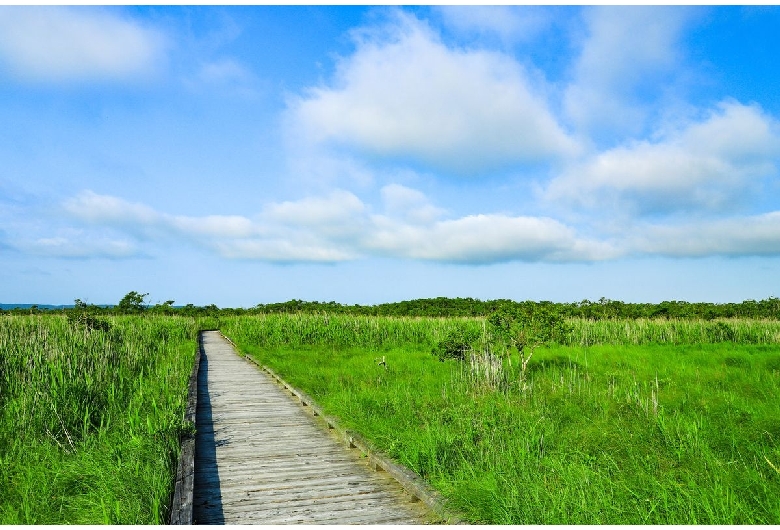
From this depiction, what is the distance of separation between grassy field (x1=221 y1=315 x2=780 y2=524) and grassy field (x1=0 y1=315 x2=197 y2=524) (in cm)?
257

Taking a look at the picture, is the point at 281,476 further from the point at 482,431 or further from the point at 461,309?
the point at 461,309

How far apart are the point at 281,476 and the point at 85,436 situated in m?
3.81

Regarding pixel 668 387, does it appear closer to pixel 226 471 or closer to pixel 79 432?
pixel 226 471

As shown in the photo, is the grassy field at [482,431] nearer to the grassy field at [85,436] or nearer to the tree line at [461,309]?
the grassy field at [85,436]

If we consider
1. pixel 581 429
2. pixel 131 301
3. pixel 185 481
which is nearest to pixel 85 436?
pixel 185 481

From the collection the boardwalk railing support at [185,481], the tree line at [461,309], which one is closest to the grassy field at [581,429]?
the boardwalk railing support at [185,481]

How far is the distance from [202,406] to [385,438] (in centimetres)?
424

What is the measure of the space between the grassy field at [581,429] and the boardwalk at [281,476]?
515 millimetres

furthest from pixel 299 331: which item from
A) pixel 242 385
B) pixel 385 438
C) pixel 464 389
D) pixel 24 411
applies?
pixel 385 438

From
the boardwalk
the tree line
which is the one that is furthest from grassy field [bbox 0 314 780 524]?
the tree line

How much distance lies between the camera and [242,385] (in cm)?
1165

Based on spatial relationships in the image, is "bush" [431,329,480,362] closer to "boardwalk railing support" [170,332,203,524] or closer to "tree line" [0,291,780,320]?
"boardwalk railing support" [170,332,203,524]

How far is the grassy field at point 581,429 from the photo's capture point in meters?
4.67

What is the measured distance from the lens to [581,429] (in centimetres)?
750
